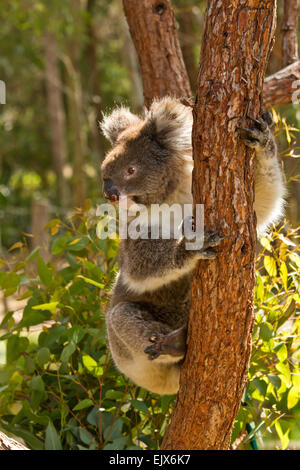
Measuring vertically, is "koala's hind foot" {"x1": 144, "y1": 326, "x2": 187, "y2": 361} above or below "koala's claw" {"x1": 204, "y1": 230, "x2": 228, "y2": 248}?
below

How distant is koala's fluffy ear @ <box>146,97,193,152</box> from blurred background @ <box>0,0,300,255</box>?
4.61m

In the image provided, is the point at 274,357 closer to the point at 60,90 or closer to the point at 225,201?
the point at 225,201

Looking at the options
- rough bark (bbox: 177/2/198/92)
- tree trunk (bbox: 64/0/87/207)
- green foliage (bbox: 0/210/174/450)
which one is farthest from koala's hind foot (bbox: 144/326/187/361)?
tree trunk (bbox: 64/0/87/207)

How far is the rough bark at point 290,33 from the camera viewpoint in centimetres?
343

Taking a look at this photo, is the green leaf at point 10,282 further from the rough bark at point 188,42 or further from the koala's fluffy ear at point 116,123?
the rough bark at point 188,42

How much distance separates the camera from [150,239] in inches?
92.1

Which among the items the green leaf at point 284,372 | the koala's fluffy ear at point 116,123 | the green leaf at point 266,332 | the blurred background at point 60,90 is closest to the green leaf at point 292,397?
the green leaf at point 284,372

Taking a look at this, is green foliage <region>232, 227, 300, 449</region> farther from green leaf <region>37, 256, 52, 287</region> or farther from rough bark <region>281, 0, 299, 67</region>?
rough bark <region>281, 0, 299, 67</region>

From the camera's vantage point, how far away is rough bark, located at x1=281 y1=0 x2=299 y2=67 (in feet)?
11.3

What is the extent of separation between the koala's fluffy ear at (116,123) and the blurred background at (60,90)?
A: 4249mm

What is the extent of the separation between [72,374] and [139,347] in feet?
1.98
